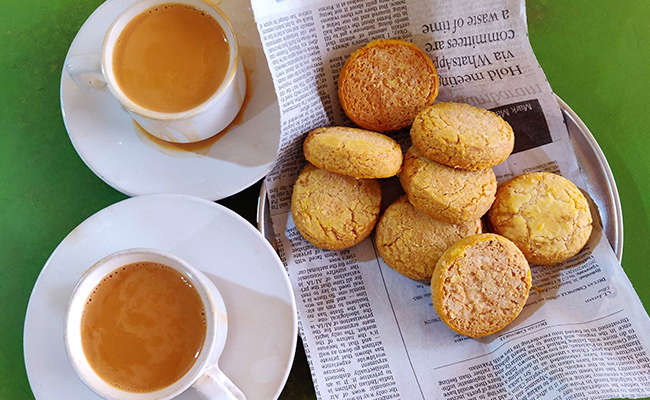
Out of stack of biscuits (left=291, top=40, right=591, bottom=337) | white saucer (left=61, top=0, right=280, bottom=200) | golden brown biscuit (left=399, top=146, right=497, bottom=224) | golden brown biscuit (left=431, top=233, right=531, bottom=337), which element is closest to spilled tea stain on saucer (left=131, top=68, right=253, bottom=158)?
white saucer (left=61, top=0, right=280, bottom=200)

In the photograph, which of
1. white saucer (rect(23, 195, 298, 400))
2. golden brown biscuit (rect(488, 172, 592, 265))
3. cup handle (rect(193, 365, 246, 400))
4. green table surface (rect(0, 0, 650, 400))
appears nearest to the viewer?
cup handle (rect(193, 365, 246, 400))

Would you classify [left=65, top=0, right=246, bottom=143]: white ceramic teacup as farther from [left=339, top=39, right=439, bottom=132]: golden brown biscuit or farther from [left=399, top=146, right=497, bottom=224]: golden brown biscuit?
[left=399, top=146, right=497, bottom=224]: golden brown biscuit

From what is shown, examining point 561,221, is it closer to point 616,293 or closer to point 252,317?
point 616,293

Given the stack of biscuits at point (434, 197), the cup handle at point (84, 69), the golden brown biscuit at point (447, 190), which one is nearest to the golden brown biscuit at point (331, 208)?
the stack of biscuits at point (434, 197)

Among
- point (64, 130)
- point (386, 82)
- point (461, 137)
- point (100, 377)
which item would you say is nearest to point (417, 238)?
point (461, 137)

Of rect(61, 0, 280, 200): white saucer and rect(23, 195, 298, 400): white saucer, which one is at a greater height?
rect(61, 0, 280, 200): white saucer

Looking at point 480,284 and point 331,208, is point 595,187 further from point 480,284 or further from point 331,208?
point 331,208
